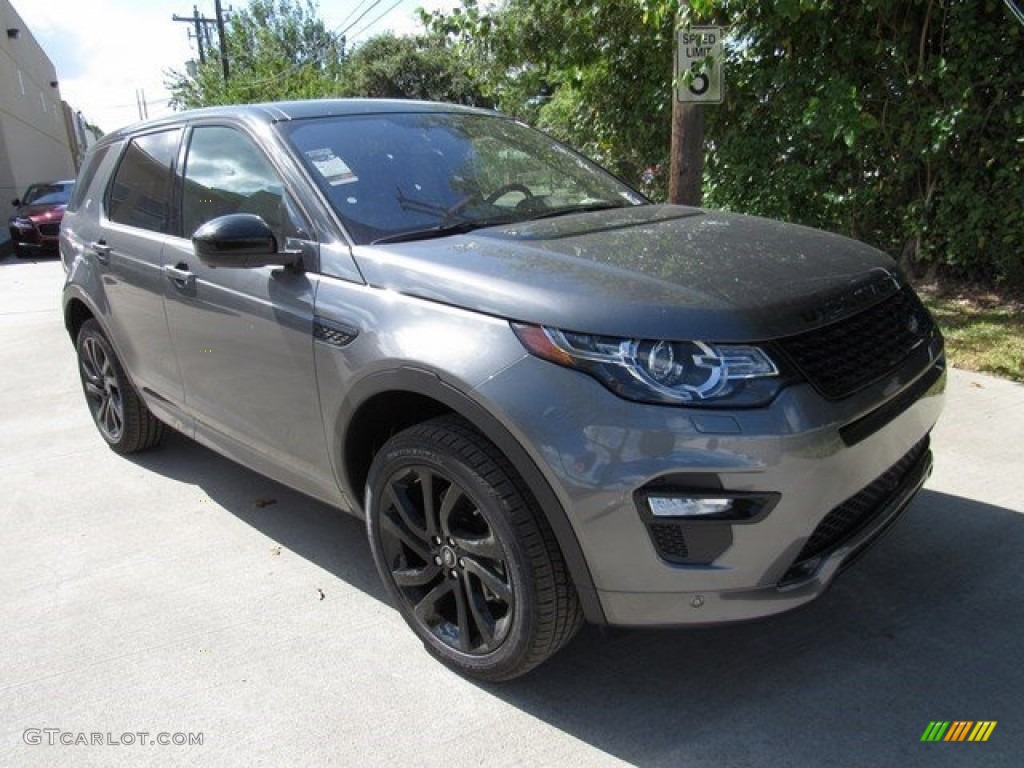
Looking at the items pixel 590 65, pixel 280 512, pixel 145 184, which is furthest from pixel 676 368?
pixel 590 65

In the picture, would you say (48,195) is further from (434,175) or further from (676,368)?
(676,368)

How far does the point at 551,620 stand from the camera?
241 centimetres

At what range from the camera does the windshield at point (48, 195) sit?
18844mm

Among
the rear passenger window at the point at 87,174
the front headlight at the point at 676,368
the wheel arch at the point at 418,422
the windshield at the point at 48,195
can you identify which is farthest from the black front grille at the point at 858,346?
the windshield at the point at 48,195

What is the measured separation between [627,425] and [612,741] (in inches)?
37.6

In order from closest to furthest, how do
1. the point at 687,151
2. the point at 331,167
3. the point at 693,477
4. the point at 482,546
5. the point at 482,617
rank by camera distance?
the point at 693,477
the point at 482,546
the point at 482,617
the point at 331,167
the point at 687,151

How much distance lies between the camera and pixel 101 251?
4305 mm

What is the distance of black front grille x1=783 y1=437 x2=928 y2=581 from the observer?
234 cm

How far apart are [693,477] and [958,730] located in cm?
110

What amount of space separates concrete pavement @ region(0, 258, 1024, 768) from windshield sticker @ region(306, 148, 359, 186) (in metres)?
1.55

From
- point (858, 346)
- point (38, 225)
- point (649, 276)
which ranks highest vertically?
point (649, 276)

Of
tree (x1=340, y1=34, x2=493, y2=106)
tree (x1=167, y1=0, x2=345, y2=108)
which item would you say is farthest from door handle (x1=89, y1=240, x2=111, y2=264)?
tree (x1=340, y1=34, x2=493, y2=106)

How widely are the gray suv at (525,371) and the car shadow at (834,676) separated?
346mm

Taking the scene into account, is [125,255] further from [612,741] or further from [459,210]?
[612,741]
